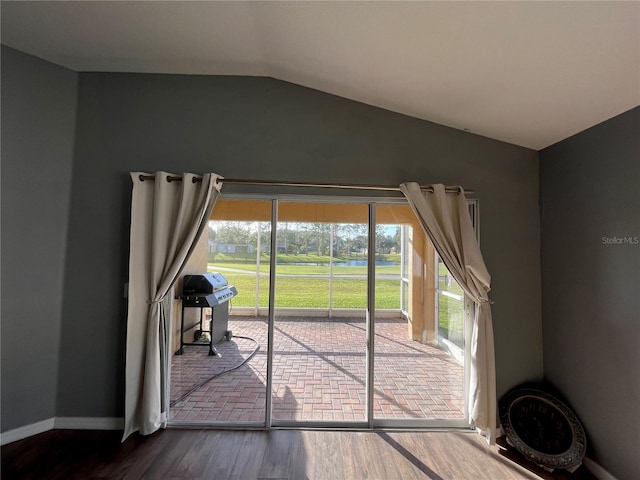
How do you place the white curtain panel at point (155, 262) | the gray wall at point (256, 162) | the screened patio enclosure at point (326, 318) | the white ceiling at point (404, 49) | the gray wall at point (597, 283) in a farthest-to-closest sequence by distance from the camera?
the screened patio enclosure at point (326, 318) → the gray wall at point (256, 162) → the white curtain panel at point (155, 262) → the gray wall at point (597, 283) → the white ceiling at point (404, 49)

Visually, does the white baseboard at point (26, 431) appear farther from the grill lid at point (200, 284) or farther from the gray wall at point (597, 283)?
the gray wall at point (597, 283)

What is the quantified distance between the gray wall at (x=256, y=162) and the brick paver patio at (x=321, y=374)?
0.56 m

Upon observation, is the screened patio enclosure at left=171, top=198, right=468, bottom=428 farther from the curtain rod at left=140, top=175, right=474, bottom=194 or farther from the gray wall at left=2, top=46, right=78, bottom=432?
the gray wall at left=2, top=46, right=78, bottom=432

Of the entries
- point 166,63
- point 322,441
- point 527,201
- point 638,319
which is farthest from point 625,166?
point 166,63

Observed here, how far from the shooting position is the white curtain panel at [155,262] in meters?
2.31

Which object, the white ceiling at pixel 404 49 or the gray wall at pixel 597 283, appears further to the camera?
the gray wall at pixel 597 283

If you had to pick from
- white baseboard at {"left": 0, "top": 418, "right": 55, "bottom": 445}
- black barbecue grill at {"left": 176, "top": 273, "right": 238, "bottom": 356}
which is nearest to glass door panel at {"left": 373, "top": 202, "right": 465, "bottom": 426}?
black barbecue grill at {"left": 176, "top": 273, "right": 238, "bottom": 356}

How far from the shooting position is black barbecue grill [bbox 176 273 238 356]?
2.58m

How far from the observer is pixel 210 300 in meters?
2.57

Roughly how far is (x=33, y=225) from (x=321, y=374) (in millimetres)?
2853

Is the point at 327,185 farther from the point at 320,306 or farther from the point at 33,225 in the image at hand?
the point at 33,225

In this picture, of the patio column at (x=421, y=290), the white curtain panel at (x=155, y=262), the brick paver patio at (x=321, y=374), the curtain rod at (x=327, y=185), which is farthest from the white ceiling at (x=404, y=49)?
the brick paver patio at (x=321, y=374)

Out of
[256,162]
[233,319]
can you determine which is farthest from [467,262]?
[233,319]

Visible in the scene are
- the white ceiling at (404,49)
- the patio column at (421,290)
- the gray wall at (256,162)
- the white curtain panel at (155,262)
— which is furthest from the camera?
the patio column at (421,290)
